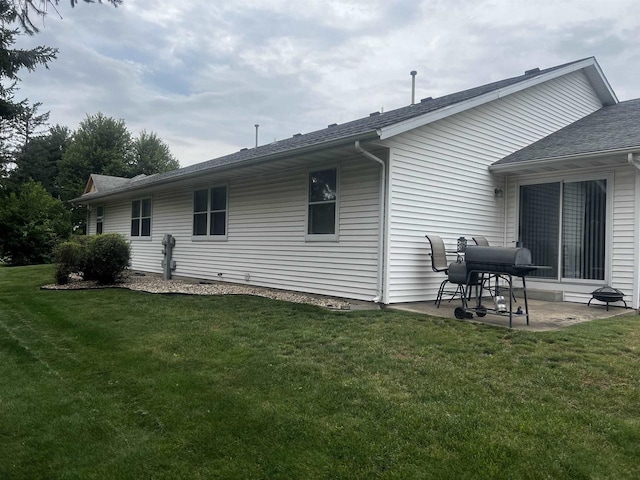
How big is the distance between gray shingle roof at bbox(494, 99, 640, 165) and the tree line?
8390mm

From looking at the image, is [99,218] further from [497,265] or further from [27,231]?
[497,265]

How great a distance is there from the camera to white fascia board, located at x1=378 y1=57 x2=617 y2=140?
6.60 metres

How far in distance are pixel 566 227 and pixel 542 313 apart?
249 centimetres

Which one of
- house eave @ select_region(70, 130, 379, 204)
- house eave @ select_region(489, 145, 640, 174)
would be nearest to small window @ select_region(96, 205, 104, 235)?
house eave @ select_region(70, 130, 379, 204)

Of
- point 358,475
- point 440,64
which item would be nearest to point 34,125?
point 440,64

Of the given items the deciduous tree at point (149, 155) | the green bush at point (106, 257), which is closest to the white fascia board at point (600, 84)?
the green bush at point (106, 257)

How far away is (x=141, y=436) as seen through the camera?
2.88 m

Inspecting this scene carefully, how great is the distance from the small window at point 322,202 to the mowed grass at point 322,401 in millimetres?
2728

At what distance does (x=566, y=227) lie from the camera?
8211 mm

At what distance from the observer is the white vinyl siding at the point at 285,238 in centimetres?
746

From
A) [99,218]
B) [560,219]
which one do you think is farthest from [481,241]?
[99,218]

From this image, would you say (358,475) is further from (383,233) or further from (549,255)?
(549,255)

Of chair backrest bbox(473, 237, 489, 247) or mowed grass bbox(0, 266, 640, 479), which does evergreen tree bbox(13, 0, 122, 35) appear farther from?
chair backrest bbox(473, 237, 489, 247)

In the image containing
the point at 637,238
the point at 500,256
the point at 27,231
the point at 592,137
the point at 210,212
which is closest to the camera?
the point at 500,256
